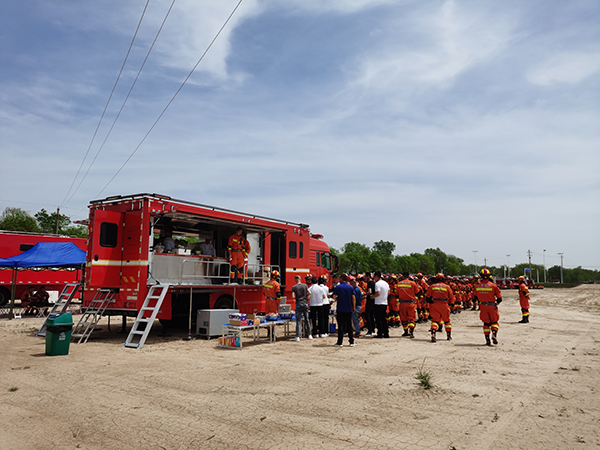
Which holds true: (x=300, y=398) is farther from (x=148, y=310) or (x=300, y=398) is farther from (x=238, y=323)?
(x=148, y=310)

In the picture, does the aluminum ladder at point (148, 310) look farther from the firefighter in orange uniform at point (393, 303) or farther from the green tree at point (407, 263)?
the green tree at point (407, 263)

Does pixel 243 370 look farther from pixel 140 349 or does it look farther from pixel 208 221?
pixel 208 221

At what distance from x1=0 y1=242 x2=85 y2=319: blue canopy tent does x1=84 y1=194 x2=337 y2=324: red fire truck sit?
16.9ft

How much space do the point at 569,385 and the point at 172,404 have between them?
588 cm

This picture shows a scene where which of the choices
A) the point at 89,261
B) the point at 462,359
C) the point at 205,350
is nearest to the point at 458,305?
Answer: the point at 462,359

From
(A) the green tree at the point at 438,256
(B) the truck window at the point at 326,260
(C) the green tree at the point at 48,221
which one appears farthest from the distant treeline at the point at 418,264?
(B) the truck window at the point at 326,260

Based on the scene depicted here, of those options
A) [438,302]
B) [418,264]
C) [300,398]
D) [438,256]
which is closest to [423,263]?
[418,264]

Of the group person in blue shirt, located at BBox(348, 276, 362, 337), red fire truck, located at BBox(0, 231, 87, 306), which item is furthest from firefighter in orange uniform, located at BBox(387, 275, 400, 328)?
red fire truck, located at BBox(0, 231, 87, 306)

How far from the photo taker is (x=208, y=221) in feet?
43.4

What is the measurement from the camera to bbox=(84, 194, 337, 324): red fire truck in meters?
11.6

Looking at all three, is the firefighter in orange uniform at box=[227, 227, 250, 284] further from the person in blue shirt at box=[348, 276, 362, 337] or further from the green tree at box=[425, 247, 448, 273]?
the green tree at box=[425, 247, 448, 273]

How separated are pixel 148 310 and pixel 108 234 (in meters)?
2.29

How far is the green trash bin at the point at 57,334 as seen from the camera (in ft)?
30.9

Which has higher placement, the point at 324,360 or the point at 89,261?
the point at 89,261
